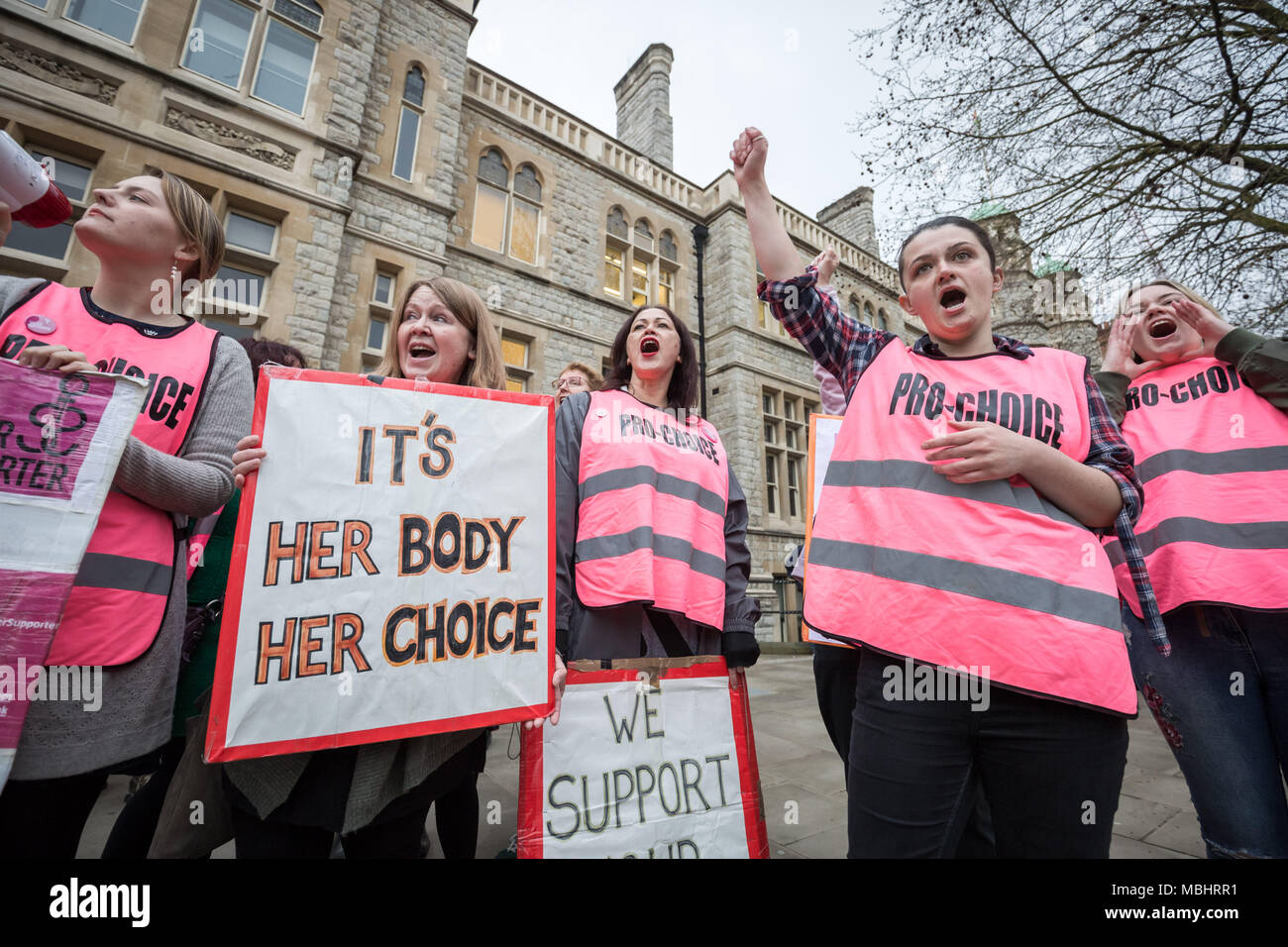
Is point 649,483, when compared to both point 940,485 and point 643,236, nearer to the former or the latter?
point 940,485

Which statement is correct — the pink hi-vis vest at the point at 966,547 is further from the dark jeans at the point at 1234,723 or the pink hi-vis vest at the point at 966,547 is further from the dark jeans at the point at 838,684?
the dark jeans at the point at 1234,723

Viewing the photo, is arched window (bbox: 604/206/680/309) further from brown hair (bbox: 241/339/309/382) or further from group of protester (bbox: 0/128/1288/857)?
group of protester (bbox: 0/128/1288/857)

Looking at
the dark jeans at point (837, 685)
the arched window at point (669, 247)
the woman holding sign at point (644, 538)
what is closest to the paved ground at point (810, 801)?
the dark jeans at point (837, 685)

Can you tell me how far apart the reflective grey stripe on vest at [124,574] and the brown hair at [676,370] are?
163cm

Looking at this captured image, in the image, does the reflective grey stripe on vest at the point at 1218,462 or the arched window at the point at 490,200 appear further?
the arched window at the point at 490,200

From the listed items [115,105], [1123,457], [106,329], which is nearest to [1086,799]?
[1123,457]

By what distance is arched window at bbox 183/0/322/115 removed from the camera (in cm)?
661

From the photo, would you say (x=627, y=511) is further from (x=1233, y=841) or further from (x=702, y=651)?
(x=1233, y=841)

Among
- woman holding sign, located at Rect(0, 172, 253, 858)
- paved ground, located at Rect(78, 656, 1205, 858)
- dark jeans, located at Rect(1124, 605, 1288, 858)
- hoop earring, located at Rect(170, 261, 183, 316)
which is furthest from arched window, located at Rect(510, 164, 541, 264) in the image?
dark jeans, located at Rect(1124, 605, 1288, 858)

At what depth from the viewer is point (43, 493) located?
1.14m

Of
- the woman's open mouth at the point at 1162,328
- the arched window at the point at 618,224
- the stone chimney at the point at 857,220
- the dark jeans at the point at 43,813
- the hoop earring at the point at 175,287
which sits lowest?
the dark jeans at the point at 43,813

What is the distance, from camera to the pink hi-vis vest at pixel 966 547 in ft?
3.35

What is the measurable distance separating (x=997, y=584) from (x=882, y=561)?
0.73 feet
